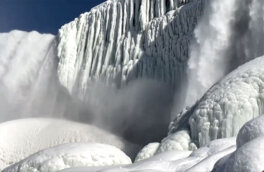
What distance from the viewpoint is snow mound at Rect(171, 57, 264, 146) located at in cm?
1020

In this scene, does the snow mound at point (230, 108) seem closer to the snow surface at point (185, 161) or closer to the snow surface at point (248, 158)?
the snow surface at point (185, 161)

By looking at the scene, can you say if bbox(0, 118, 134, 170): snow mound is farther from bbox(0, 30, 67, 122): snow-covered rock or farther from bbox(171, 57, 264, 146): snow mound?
bbox(171, 57, 264, 146): snow mound

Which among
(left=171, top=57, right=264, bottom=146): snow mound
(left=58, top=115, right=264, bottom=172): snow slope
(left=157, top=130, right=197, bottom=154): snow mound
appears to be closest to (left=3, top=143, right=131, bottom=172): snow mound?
(left=58, top=115, right=264, bottom=172): snow slope

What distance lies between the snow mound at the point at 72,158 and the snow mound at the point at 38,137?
1161 centimetres

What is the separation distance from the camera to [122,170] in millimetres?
6156

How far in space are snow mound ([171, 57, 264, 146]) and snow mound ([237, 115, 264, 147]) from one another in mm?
5207

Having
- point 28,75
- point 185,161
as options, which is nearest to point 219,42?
point 28,75

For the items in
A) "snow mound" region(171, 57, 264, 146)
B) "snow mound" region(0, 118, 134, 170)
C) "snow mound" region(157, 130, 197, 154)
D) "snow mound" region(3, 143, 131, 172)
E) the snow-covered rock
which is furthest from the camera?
the snow-covered rock

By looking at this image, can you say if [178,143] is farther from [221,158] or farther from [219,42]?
[219,42]

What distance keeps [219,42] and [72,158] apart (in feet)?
35.7

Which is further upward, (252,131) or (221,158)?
(252,131)

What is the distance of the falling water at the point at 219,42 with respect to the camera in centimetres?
1698

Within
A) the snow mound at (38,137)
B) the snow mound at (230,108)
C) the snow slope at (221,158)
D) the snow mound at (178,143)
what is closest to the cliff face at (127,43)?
the snow mound at (38,137)

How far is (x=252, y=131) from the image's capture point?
4.85 metres
